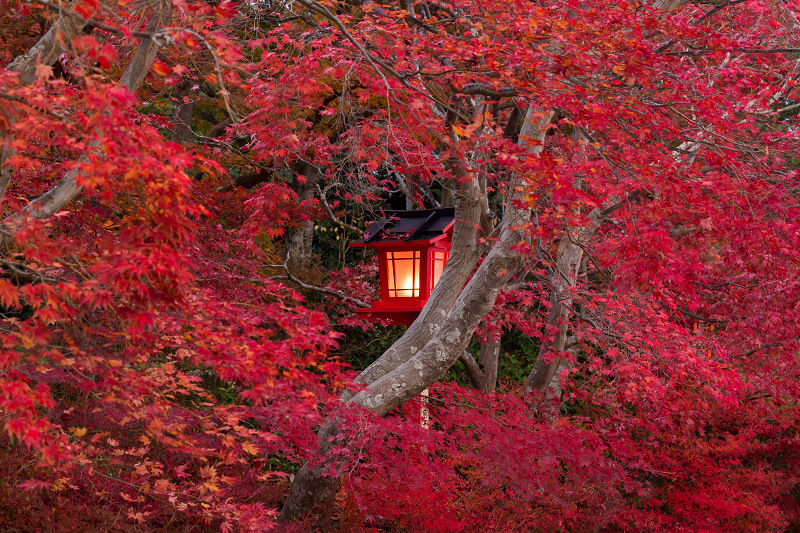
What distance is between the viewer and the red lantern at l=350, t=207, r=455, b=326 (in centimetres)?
579

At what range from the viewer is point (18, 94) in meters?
2.41

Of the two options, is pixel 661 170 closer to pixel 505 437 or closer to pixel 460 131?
pixel 460 131

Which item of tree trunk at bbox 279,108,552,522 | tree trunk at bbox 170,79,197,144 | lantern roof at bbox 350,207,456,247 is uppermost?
tree trunk at bbox 170,79,197,144

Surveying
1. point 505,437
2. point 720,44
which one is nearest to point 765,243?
point 720,44

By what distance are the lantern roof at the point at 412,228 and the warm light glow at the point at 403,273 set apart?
152 millimetres

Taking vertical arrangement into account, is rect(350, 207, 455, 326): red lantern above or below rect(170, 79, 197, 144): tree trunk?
below

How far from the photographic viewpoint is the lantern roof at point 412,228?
5.80 metres

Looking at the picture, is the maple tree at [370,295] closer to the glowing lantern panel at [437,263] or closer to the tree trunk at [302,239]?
the glowing lantern panel at [437,263]

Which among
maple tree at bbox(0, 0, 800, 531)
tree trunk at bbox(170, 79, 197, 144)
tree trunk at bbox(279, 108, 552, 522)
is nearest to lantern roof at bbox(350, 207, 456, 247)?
maple tree at bbox(0, 0, 800, 531)

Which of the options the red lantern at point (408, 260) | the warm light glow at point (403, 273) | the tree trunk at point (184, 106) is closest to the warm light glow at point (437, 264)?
the red lantern at point (408, 260)

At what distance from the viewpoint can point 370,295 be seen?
8797 millimetres

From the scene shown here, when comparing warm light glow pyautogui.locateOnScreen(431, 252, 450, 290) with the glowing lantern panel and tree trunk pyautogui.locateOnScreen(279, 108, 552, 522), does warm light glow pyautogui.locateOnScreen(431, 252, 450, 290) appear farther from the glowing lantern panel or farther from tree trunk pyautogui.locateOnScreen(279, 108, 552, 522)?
tree trunk pyautogui.locateOnScreen(279, 108, 552, 522)

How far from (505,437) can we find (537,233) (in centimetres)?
181

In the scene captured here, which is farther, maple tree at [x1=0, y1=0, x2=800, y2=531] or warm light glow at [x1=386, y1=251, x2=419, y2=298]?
warm light glow at [x1=386, y1=251, x2=419, y2=298]
